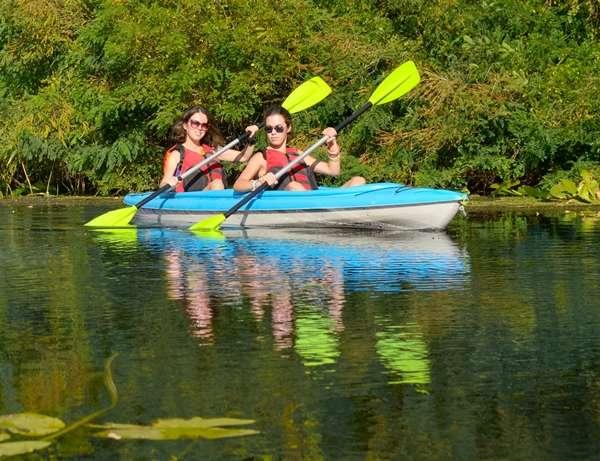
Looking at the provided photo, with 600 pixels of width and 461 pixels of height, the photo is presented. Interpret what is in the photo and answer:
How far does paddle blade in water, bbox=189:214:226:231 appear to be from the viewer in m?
17.7

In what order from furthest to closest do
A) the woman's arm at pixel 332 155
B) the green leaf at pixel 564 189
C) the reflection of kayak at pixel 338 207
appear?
the green leaf at pixel 564 189 < the woman's arm at pixel 332 155 < the reflection of kayak at pixel 338 207

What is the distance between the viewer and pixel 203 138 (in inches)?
776

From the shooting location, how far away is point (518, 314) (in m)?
9.76

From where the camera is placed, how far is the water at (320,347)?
6.23 meters

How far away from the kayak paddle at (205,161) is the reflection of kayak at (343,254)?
0.87 feet

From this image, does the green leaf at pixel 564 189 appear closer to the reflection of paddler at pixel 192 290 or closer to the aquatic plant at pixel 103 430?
the reflection of paddler at pixel 192 290

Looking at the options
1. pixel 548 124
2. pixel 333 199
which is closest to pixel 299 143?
pixel 548 124

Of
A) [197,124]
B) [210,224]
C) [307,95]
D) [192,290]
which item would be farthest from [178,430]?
[307,95]

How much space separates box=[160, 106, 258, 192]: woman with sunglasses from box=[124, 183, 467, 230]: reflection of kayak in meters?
0.78

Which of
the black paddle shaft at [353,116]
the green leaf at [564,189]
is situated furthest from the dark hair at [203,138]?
the green leaf at [564,189]

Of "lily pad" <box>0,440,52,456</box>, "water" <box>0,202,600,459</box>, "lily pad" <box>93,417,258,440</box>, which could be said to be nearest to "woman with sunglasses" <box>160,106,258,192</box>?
"water" <box>0,202,600,459</box>

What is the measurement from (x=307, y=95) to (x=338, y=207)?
132 inches

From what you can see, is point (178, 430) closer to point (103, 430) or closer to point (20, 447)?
point (103, 430)

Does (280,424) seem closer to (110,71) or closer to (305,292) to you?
(305,292)
